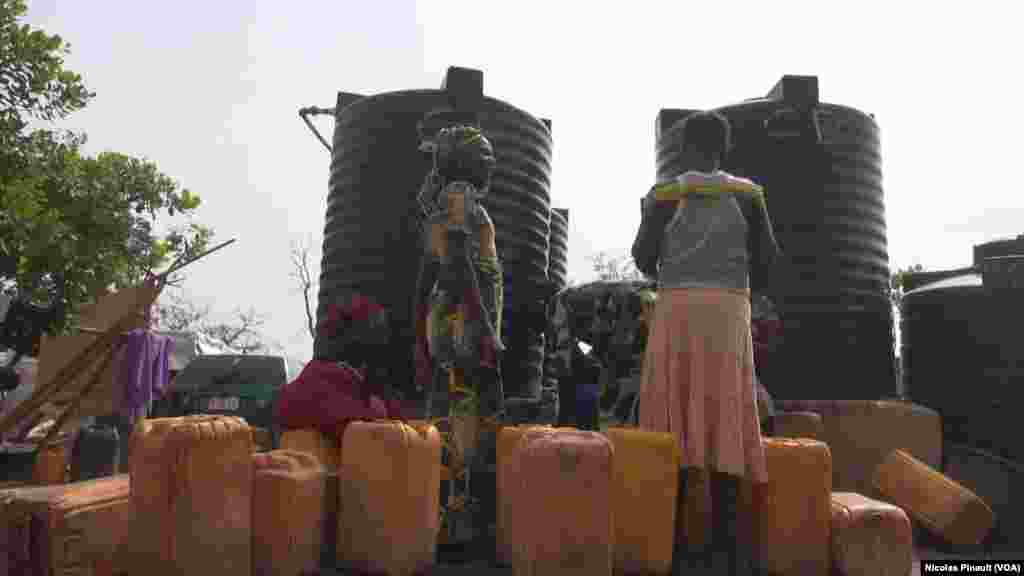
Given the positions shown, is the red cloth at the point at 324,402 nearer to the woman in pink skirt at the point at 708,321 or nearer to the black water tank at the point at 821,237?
the woman in pink skirt at the point at 708,321

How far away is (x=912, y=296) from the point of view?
5.93 meters

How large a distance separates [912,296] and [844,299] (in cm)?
81

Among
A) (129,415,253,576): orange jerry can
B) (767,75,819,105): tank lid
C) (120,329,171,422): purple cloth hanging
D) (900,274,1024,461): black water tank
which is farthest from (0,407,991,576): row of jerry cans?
(120,329,171,422): purple cloth hanging

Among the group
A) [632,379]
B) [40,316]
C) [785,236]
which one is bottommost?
[632,379]

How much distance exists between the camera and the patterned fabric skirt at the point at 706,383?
310 cm

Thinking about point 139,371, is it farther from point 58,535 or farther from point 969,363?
point 969,363

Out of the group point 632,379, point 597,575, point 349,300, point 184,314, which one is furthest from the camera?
point 184,314

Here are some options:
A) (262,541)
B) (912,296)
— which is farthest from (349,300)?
(912,296)

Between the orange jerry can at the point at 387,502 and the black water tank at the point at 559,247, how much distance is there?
437 centimetres

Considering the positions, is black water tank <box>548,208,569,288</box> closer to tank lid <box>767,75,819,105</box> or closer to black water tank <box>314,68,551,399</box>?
black water tank <box>314,68,551,399</box>

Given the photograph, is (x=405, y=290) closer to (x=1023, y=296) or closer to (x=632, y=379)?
(x=632, y=379)

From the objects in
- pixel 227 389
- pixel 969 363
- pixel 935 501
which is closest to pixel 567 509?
pixel 935 501

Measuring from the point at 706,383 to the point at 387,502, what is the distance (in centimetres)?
142

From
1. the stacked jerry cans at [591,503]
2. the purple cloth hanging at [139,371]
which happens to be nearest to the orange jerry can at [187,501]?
the stacked jerry cans at [591,503]
